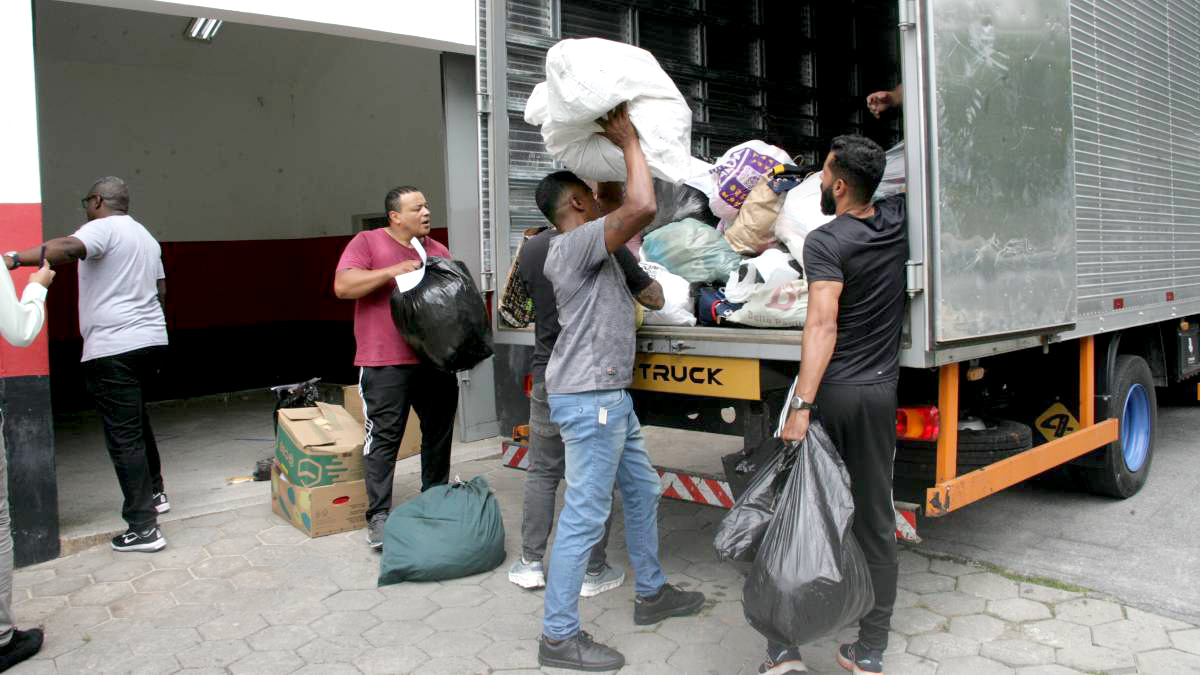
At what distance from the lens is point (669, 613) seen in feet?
11.1

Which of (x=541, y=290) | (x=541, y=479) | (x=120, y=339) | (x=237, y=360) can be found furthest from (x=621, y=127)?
(x=237, y=360)

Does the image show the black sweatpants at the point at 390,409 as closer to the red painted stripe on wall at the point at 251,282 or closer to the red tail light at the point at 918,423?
the red tail light at the point at 918,423

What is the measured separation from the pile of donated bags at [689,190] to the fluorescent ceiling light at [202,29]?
5.88 m

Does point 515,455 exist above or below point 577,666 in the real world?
above

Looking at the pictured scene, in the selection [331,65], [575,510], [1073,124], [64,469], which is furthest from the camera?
[331,65]

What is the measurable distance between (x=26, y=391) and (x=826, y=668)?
3.54 m

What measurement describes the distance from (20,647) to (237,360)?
6739 mm

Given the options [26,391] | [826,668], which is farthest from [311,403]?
[826,668]

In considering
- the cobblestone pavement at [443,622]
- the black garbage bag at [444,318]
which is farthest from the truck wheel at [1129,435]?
the black garbage bag at [444,318]

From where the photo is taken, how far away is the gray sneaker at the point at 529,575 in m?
3.68

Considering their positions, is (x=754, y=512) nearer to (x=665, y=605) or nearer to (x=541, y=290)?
(x=665, y=605)

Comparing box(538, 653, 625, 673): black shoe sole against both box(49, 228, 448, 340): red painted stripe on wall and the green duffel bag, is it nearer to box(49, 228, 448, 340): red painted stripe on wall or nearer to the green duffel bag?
the green duffel bag

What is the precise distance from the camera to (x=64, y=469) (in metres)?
6.00

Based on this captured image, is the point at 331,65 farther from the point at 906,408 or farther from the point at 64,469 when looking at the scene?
the point at 906,408
